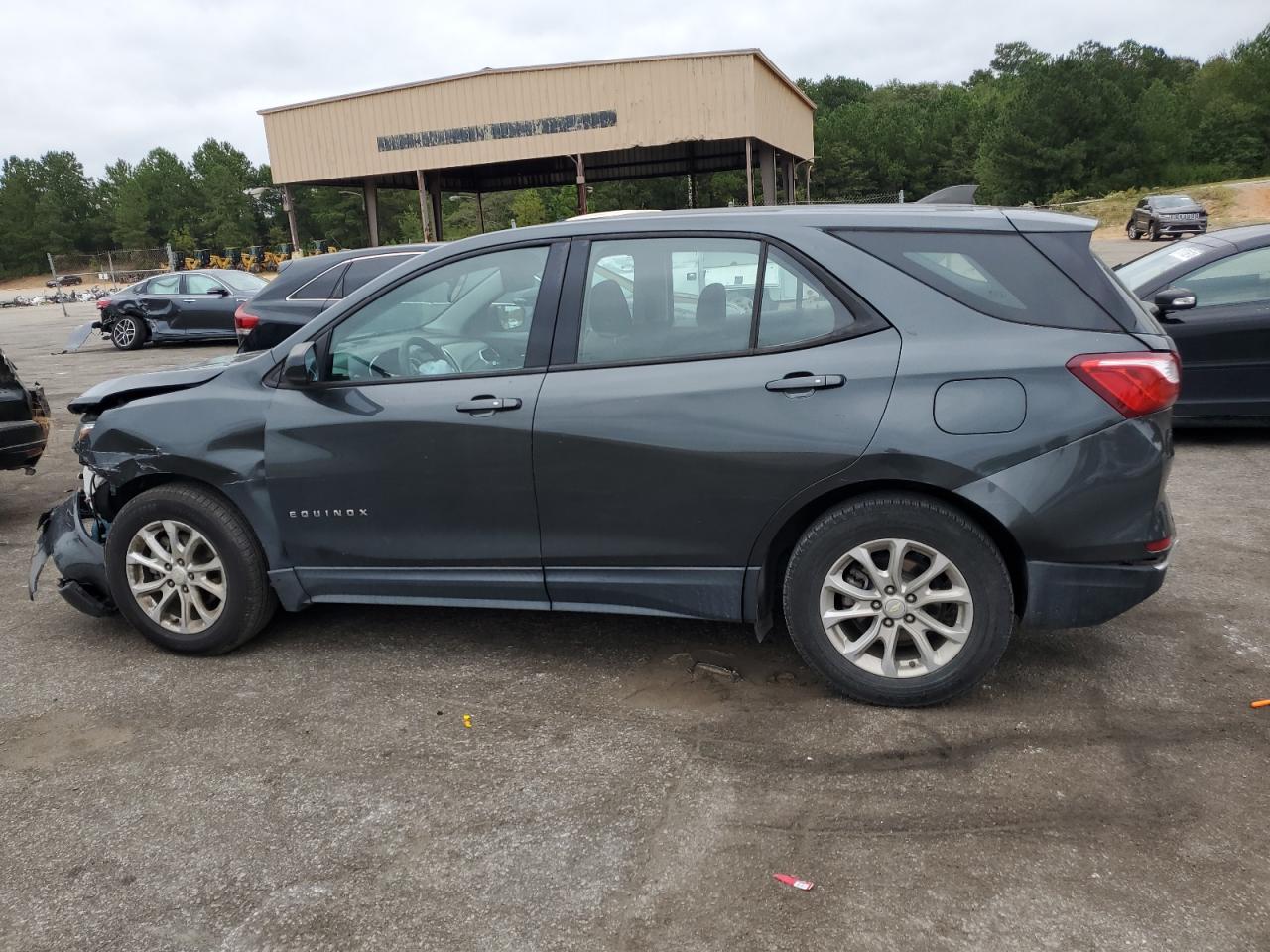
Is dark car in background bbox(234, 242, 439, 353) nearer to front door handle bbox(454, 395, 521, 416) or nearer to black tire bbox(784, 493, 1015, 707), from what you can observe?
front door handle bbox(454, 395, 521, 416)

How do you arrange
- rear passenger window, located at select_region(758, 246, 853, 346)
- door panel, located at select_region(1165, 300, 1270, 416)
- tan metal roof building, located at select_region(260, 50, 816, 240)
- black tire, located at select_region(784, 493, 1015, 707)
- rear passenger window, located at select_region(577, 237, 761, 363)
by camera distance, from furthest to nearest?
tan metal roof building, located at select_region(260, 50, 816, 240) < door panel, located at select_region(1165, 300, 1270, 416) < rear passenger window, located at select_region(577, 237, 761, 363) < rear passenger window, located at select_region(758, 246, 853, 346) < black tire, located at select_region(784, 493, 1015, 707)

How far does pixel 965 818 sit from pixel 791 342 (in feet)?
5.28

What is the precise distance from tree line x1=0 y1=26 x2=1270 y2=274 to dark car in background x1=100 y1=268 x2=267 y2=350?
115ft

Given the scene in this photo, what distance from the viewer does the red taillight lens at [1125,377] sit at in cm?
323

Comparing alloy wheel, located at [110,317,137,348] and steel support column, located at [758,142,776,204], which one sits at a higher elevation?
steel support column, located at [758,142,776,204]

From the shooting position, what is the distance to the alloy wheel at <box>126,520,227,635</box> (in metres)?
4.17

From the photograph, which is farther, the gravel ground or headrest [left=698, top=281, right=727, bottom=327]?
headrest [left=698, top=281, right=727, bottom=327]

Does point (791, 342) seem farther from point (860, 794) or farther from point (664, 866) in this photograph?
point (664, 866)

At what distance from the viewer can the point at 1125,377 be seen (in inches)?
127

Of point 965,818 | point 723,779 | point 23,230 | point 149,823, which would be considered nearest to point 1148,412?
point 965,818

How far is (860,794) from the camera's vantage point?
3.01 meters

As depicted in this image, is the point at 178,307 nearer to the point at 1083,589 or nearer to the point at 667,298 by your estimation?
the point at 667,298

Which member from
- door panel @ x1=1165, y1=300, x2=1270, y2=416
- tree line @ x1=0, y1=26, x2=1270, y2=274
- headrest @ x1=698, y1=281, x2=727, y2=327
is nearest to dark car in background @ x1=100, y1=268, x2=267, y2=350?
door panel @ x1=1165, y1=300, x2=1270, y2=416

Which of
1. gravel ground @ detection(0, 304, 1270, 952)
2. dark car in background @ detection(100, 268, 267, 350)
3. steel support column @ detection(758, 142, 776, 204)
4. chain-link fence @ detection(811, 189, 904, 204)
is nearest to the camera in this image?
gravel ground @ detection(0, 304, 1270, 952)
